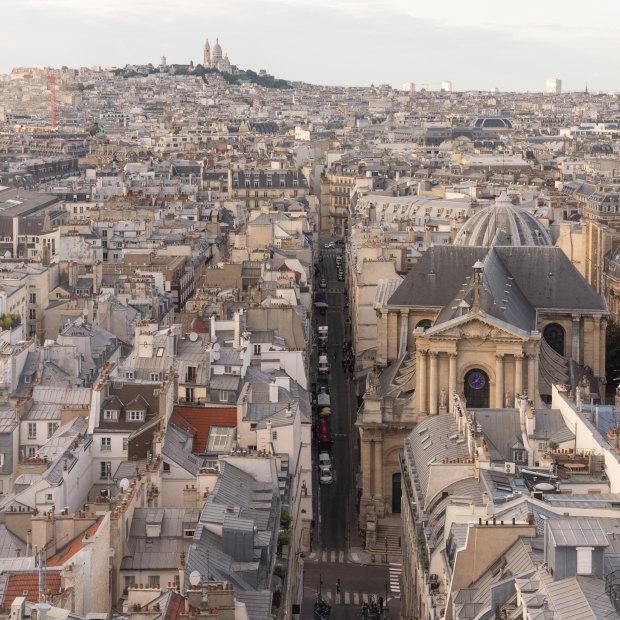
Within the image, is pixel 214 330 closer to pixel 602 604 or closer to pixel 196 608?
pixel 196 608

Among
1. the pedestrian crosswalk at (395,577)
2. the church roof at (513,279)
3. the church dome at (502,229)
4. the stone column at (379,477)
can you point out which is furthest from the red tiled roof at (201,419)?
the church dome at (502,229)

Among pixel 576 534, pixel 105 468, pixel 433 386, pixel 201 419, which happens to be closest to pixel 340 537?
pixel 433 386

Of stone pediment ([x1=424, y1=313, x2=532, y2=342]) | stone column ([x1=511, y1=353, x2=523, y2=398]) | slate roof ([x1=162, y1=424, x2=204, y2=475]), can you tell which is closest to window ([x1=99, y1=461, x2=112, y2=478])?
slate roof ([x1=162, y1=424, x2=204, y2=475])

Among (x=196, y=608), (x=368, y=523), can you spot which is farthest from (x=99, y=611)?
(x=368, y=523)

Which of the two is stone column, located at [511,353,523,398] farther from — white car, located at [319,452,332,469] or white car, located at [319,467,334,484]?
white car, located at [319,452,332,469]

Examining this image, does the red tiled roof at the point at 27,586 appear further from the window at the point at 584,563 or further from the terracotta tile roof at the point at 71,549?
the window at the point at 584,563
